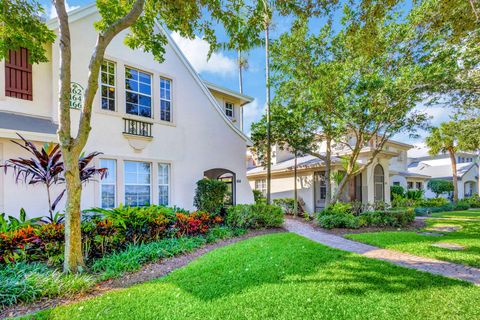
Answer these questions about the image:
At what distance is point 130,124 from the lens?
9.73 meters

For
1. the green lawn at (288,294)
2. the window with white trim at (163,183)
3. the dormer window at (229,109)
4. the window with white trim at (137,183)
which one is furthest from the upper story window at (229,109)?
the green lawn at (288,294)

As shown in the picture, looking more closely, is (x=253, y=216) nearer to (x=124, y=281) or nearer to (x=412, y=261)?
(x=412, y=261)

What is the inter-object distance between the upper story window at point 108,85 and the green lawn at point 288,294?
6620 millimetres

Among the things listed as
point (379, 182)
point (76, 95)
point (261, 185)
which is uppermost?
point (76, 95)

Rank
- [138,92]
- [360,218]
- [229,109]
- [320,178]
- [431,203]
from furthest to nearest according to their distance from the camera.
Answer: [431,203]
[320,178]
[229,109]
[360,218]
[138,92]

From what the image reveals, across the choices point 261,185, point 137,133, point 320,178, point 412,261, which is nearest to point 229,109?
point 137,133

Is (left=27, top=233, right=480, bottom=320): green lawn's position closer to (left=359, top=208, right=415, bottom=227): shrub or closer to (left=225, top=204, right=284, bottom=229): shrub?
(left=225, top=204, right=284, bottom=229): shrub

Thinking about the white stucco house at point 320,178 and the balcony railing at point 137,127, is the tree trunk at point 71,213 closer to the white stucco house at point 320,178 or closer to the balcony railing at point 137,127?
the balcony railing at point 137,127

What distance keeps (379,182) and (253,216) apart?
11257mm

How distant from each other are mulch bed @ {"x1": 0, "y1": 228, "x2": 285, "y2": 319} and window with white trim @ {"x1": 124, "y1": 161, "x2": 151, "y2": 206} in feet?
11.1

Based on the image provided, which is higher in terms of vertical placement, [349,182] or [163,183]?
[163,183]

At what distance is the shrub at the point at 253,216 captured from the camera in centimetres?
1062

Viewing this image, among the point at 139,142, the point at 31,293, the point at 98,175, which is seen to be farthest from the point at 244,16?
the point at 31,293

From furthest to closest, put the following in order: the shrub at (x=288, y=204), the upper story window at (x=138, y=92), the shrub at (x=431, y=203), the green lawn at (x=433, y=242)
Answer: the shrub at (x=431, y=203) → the shrub at (x=288, y=204) → the upper story window at (x=138, y=92) → the green lawn at (x=433, y=242)
